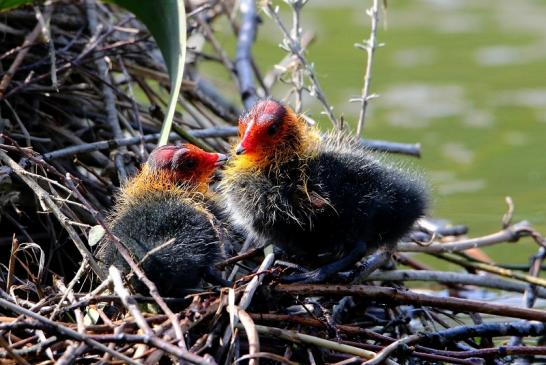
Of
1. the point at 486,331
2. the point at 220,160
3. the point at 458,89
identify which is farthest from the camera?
the point at 458,89

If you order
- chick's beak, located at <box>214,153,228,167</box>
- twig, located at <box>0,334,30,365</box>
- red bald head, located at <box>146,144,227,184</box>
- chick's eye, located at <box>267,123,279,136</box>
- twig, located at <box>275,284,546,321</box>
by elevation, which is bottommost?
twig, located at <box>275,284,546,321</box>

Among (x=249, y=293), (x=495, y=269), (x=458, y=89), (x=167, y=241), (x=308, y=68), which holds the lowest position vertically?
(x=458, y=89)

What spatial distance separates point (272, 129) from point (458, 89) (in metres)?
4.72

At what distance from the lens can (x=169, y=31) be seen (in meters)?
3.98

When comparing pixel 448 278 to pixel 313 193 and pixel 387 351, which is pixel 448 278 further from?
pixel 387 351

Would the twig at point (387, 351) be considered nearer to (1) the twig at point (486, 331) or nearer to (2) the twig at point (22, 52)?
(1) the twig at point (486, 331)

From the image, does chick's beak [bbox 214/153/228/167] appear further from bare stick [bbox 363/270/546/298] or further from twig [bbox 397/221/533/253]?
twig [bbox 397/221/533/253]

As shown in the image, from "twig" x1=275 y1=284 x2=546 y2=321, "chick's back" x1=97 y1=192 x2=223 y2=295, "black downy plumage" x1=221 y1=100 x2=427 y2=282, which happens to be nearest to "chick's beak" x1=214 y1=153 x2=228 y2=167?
"black downy plumage" x1=221 y1=100 x2=427 y2=282

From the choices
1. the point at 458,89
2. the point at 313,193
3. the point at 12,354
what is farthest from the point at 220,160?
the point at 458,89

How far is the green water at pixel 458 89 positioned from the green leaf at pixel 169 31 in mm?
1923

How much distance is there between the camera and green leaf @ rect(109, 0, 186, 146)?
3857mm

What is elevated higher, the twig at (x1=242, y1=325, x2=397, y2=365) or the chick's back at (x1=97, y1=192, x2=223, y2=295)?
the chick's back at (x1=97, y1=192, x2=223, y2=295)

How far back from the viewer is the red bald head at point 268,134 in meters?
3.54

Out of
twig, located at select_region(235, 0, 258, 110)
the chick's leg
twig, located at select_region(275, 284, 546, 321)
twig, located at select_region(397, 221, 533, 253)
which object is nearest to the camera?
twig, located at select_region(275, 284, 546, 321)
